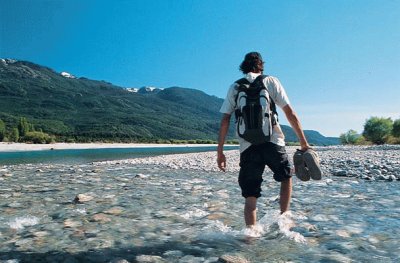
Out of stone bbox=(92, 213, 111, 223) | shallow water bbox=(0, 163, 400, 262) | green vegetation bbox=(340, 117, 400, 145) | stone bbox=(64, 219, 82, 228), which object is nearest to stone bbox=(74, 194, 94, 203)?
shallow water bbox=(0, 163, 400, 262)

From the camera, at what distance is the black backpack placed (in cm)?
525

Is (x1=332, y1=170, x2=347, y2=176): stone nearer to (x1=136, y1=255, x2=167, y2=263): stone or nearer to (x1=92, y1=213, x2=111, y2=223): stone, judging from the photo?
(x1=92, y1=213, x2=111, y2=223): stone

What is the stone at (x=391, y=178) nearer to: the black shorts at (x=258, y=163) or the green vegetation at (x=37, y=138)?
the black shorts at (x=258, y=163)

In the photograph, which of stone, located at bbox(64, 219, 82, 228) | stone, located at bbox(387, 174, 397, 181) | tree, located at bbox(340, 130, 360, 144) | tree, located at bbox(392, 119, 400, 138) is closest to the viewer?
stone, located at bbox(64, 219, 82, 228)

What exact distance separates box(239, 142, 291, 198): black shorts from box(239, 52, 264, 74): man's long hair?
134 centimetres

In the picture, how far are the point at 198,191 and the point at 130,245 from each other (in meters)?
5.39

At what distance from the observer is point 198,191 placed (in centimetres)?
1044

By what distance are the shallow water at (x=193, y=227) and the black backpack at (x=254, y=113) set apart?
1.69 m

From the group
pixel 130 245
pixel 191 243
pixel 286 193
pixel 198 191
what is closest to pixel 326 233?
pixel 286 193

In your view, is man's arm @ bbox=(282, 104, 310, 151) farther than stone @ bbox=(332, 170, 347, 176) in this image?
No

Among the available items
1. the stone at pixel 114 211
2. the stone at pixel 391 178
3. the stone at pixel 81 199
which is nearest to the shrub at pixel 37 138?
the stone at pixel 81 199

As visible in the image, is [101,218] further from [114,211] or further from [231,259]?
[231,259]

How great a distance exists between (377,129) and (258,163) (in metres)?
83.2

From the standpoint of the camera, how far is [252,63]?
577cm
